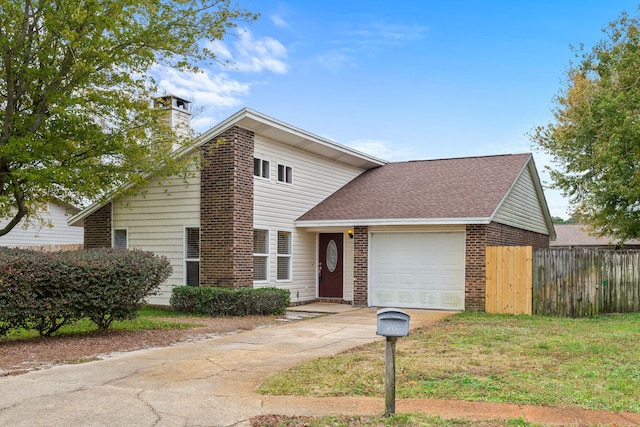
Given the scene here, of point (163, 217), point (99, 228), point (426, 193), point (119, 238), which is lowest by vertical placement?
point (119, 238)

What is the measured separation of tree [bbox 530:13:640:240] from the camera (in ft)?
66.4

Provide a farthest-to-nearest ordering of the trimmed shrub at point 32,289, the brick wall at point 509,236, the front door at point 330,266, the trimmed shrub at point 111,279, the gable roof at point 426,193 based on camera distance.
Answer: the front door at point 330,266 → the gable roof at point 426,193 → the brick wall at point 509,236 → the trimmed shrub at point 111,279 → the trimmed shrub at point 32,289

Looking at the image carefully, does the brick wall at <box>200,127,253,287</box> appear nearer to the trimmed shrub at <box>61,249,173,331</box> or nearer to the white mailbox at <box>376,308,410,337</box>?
the trimmed shrub at <box>61,249,173,331</box>

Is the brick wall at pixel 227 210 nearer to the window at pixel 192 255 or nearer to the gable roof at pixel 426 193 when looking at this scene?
the window at pixel 192 255

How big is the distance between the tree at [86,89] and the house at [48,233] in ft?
36.3

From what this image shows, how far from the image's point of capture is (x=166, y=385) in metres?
A: 6.90

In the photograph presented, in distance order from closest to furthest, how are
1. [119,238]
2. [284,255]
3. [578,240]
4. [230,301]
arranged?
[230,301] → [284,255] → [119,238] → [578,240]

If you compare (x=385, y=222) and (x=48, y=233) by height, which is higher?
(x=385, y=222)

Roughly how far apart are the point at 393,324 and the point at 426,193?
42.1 feet

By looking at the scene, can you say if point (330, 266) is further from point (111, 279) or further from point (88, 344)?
point (88, 344)

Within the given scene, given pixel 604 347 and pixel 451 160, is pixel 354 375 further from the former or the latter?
pixel 451 160

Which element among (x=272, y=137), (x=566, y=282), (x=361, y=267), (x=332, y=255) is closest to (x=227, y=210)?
(x=272, y=137)

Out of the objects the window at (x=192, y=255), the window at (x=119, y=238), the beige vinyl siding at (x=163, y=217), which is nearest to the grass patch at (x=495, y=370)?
the window at (x=192, y=255)

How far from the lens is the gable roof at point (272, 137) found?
49.9 feet
